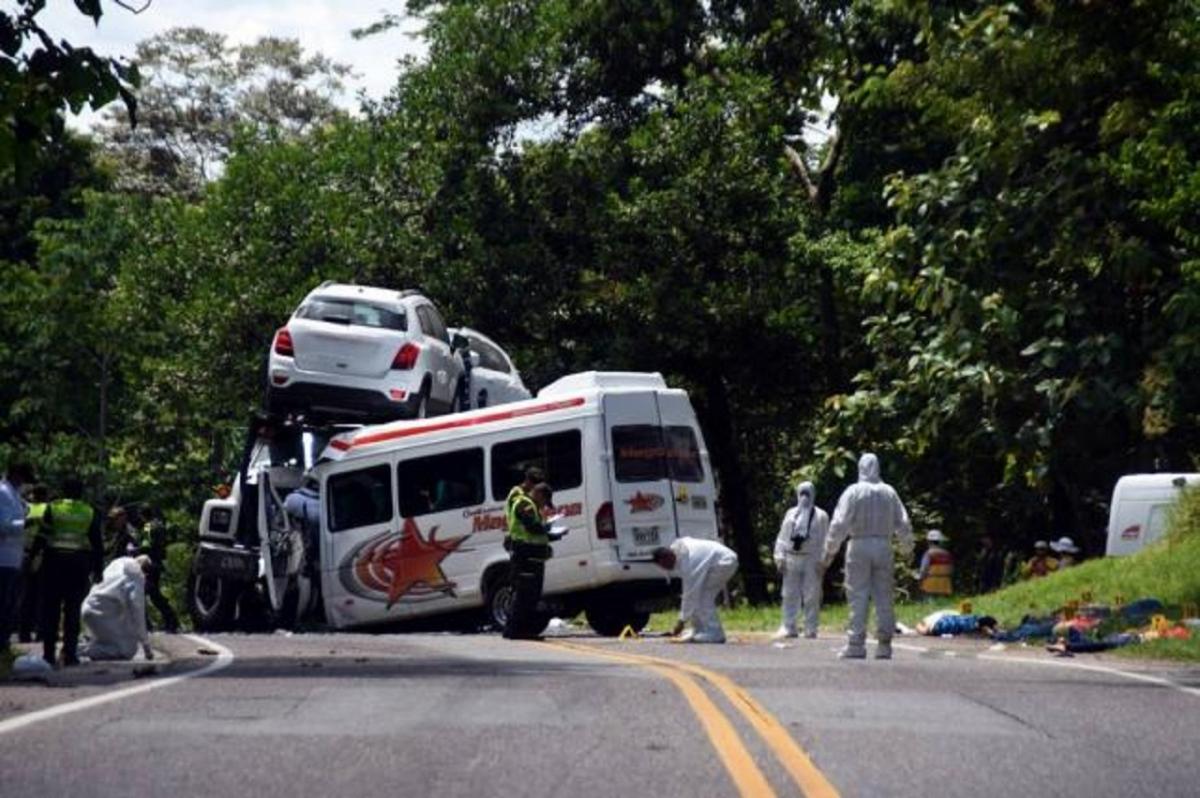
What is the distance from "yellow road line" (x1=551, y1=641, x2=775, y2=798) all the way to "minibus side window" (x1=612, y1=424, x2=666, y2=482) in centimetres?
976

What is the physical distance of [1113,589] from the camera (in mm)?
28531

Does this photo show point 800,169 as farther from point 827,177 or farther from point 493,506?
point 493,506

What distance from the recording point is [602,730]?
12.0 m

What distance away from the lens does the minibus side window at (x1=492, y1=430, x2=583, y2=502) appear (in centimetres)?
2756

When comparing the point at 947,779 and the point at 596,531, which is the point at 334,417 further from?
the point at 947,779

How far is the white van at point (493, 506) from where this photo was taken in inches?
1078

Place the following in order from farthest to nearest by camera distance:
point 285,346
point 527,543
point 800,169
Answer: point 800,169 < point 285,346 < point 527,543

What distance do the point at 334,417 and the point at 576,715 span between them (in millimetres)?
17003

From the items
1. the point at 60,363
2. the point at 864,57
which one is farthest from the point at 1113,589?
the point at 60,363

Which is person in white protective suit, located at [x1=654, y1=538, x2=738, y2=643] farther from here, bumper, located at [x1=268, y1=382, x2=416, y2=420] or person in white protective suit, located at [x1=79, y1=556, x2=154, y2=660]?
person in white protective suit, located at [x1=79, y1=556, x2=154, y2=660]

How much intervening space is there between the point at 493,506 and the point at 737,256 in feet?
41.0

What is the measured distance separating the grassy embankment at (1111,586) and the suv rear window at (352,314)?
575 cm

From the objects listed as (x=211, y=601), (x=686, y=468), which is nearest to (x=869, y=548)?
(x=686, y=468)

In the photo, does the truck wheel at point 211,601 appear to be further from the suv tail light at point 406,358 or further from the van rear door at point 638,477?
the van rear door at point 638,477
